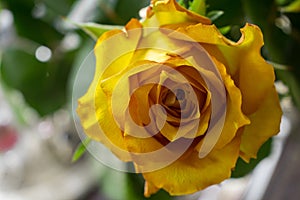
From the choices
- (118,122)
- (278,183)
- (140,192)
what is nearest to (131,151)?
A: (118,122)

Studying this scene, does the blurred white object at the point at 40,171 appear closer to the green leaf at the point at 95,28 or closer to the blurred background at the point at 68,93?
the blurred background at the point at 68,93

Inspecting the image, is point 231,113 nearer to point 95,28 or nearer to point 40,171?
point 95,28

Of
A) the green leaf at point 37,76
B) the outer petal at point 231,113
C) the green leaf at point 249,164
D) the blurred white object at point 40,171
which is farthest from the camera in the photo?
the blurred white object at point 40,171

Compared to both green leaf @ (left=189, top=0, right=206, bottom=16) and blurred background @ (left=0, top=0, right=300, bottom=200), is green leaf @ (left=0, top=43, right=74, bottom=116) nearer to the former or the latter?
blurred background @ (left=0, top=0, right=300, bottom=200)

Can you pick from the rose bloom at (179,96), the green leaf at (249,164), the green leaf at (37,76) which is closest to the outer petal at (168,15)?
the rose bloom at (179,96)

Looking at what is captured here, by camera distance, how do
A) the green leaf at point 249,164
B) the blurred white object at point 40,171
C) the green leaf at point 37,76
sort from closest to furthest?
the green leaf at point 249,164 → the green leaf at point 37,76 → the blurred white object at point 40,171

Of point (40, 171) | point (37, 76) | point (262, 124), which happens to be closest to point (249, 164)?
point (262, 124)

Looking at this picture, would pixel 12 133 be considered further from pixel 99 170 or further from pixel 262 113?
pixel 262 113
